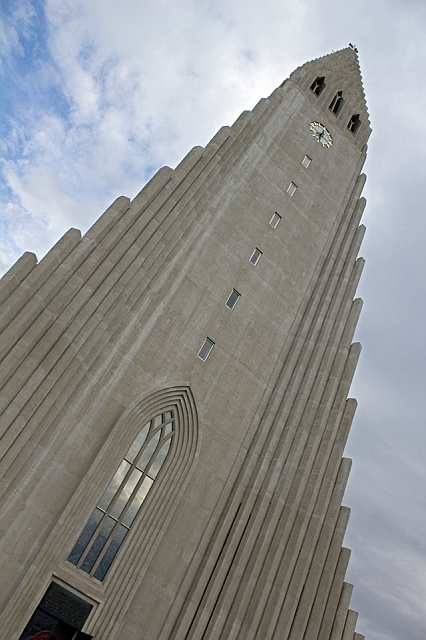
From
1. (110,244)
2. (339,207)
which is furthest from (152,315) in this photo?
(339,207)

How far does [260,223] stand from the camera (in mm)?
28062

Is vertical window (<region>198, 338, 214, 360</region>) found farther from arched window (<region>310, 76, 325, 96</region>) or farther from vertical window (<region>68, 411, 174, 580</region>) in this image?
arched window (<region>310, 76, 325, 96</region>)

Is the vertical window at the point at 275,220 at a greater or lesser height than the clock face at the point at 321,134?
lesser

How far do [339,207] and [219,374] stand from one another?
16065mm

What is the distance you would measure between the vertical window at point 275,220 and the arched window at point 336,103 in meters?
13.3

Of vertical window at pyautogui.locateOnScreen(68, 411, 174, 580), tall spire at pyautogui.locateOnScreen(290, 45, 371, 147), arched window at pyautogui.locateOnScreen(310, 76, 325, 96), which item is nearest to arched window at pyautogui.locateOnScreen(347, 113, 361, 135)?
tall spire at pyautogui.locateOnScreen(290, 45, 371, 147)

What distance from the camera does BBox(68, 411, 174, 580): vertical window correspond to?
60.0 ft

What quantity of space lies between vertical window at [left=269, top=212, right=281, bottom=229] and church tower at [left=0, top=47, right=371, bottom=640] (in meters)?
0.15

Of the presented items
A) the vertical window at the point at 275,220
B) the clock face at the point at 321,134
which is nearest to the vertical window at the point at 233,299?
the vertical window at the point at 275,220

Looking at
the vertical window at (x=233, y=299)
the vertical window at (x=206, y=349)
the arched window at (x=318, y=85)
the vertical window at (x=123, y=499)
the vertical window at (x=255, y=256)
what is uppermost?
the arched window at (x=318, y=85)

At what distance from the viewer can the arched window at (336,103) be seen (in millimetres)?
37781

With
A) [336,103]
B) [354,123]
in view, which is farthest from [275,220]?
[354,123]

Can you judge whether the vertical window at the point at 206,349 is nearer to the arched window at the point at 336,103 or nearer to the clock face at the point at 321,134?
the clock face at the point at 321,134

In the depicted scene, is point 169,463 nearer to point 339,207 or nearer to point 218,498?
point 218,498
